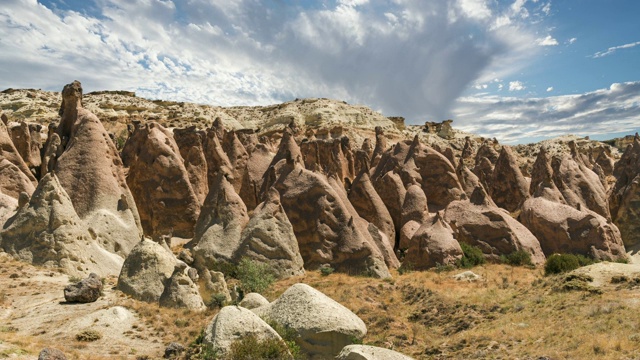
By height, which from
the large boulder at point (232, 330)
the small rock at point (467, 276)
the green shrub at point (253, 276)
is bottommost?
the small rock at point (467, 276)

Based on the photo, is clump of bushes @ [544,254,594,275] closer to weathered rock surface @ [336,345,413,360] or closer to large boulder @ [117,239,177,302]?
weathered rock surface @ [336,345,413,360]

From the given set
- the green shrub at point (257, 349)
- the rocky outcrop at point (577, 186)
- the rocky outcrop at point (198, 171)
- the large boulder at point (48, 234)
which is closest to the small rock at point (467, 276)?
the green shrub at point (257, 349)

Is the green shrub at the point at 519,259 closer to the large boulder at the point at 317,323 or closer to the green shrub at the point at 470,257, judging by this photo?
the green shrub at the point at 470,257

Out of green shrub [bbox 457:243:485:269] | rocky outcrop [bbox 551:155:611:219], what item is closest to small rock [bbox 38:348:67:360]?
green shrub [bbox 457:243:485:269]

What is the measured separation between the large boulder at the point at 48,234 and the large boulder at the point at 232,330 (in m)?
8.56

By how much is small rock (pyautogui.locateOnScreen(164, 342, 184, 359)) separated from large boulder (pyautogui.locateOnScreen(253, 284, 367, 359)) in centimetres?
300

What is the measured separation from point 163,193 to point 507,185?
30089 millimetres

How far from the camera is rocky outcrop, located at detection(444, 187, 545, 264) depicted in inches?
1334

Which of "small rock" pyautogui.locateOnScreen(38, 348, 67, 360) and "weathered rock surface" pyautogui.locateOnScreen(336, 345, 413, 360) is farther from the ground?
"small rock" pyautogui.locateOnScreen(38, 348, 67, 360)

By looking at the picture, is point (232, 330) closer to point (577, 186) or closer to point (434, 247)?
point (434, 247)

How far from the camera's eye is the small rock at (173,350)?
16.3 metres

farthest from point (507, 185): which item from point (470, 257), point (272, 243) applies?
point (272, 243)

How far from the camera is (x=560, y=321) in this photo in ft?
63.6

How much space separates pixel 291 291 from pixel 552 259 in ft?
54.3
